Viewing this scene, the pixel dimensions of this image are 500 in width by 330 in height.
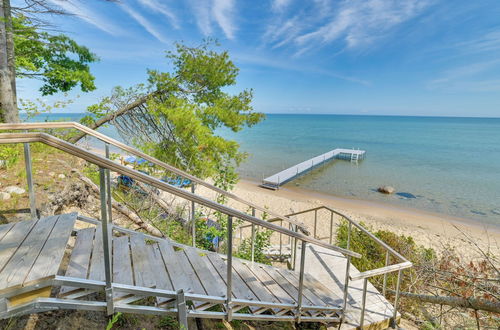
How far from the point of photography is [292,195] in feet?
59.0

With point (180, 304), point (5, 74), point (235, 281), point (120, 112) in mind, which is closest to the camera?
point (180, 304)

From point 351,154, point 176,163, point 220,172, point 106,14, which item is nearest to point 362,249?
point 220,172

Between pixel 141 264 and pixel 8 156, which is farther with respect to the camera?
pixel 8 156

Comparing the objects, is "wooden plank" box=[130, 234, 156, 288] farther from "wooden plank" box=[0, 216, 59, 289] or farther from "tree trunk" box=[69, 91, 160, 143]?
"tree trunk" box=[69, 91, 160, 143]

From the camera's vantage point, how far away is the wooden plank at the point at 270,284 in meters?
2.74

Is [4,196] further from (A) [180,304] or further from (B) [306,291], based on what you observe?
(B) [306,291]

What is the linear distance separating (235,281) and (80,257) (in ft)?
4.89

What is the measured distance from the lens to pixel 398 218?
1402 centimetres

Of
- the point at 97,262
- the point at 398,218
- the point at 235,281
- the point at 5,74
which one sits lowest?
the point at 398,218

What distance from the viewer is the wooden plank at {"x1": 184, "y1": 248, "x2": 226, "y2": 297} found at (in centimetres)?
229

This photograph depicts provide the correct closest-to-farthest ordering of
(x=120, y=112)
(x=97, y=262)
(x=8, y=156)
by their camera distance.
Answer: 1. (x=97, y=262)
2. (x=8, y=156)
3. (x=120, y=112)

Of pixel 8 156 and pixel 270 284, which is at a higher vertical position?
pixel 8 156

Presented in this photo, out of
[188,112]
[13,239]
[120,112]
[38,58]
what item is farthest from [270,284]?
[38,58]

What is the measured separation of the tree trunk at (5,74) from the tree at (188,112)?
1.77 metres
